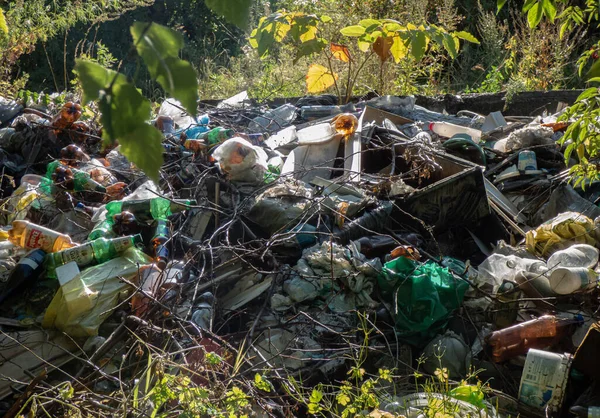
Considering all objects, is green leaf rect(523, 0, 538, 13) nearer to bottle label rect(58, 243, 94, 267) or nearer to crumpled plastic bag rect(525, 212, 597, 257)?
crumpled plastic bag rect(525, 212, 597, 257)

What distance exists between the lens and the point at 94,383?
271 cm

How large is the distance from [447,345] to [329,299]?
60 centimetres

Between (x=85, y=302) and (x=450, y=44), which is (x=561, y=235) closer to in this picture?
(x=450, y=44)

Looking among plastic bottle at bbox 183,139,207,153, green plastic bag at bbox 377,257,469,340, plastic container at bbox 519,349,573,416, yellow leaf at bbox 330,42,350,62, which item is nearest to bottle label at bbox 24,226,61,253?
plastic bottle at bbox 183,139,207,153

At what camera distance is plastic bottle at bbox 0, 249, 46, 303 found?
328 centimetres

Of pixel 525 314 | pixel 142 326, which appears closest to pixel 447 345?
pixel 525 314

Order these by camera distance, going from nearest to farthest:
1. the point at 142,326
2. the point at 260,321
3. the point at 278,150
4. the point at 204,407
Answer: the point at 204,407, the point at 142,326, the point at 260,321, the point at 278,150

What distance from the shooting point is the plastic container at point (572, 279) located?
3109 mm

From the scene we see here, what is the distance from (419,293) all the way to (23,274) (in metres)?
1.99

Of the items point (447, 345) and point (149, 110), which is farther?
point (447, 345)

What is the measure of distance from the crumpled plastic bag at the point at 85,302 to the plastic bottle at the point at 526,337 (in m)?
1.76

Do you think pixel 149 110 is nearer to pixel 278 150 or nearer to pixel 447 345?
pixel 447 345

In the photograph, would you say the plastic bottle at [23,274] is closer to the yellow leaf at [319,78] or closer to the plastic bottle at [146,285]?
the plastic bottle at [146,285]

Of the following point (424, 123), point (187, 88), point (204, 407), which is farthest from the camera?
point (424, 123)
